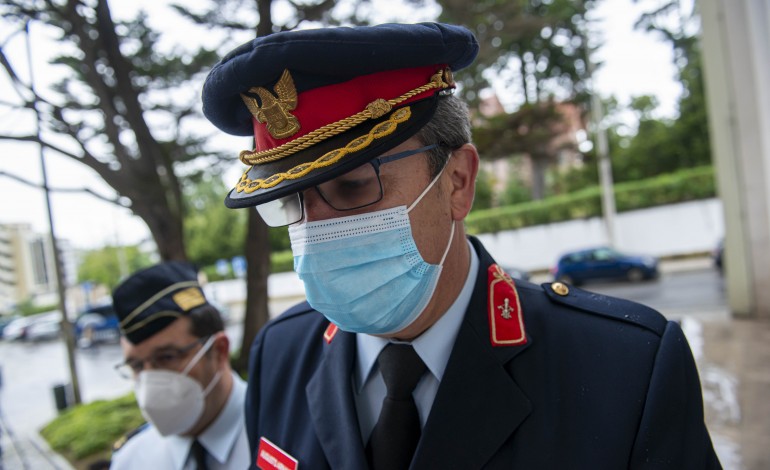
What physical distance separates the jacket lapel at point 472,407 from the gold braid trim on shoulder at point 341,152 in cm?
50

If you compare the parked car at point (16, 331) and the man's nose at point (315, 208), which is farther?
the parked car at point (16, 331)

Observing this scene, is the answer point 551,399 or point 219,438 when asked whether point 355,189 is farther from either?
point 219,438

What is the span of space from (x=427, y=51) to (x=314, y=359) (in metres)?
0.91

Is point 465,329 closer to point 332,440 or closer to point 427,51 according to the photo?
point 332,440

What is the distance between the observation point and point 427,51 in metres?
1.17

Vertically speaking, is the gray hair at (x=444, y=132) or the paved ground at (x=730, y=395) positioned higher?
the gray hair at (x=444, y=132)

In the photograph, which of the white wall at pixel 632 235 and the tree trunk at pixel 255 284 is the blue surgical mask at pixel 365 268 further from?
the white wall at pixel 632 235

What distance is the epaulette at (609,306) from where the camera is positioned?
1.24 m

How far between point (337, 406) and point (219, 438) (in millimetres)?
1099

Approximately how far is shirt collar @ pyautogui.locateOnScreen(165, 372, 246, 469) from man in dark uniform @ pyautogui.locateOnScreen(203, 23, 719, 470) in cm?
91

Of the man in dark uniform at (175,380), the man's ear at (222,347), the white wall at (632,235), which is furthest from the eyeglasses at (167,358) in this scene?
the white wall at (632,235)

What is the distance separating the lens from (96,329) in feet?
67.5

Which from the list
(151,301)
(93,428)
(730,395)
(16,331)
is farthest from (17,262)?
(16,331)

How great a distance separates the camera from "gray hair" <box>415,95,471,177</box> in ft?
4.09
